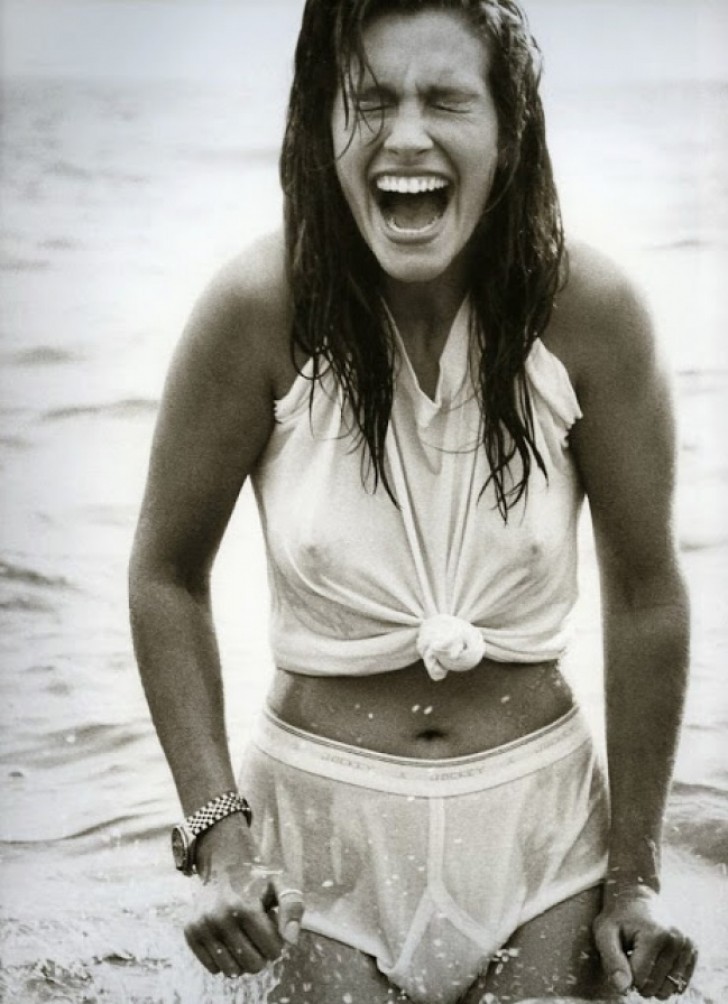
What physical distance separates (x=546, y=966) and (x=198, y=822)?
34 centimetres

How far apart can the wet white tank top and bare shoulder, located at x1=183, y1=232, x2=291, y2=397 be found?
3cm

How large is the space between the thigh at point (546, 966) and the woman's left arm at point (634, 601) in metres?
0.03

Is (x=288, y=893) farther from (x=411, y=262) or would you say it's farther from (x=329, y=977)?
(x=411, y=262)

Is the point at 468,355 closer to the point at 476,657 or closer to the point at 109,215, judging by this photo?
the point at 476,657

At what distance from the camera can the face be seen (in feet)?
4.99

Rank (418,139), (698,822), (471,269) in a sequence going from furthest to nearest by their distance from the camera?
1. (698,822)
2. (471,269)
3. (418,139)

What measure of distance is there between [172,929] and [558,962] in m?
0.50

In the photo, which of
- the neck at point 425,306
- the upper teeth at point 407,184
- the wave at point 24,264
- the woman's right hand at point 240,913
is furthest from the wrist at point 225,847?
the wave at point 24,264

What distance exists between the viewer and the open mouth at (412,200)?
5.03 feet

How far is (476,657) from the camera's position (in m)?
1.59

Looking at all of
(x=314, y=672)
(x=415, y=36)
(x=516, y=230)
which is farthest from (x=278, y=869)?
(x=415, y=36)

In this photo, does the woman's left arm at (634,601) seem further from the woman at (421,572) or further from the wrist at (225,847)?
the wrist at (225,847)

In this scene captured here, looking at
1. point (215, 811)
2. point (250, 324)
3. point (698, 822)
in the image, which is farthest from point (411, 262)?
point (698, 822)

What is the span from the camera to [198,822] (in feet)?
5.29
